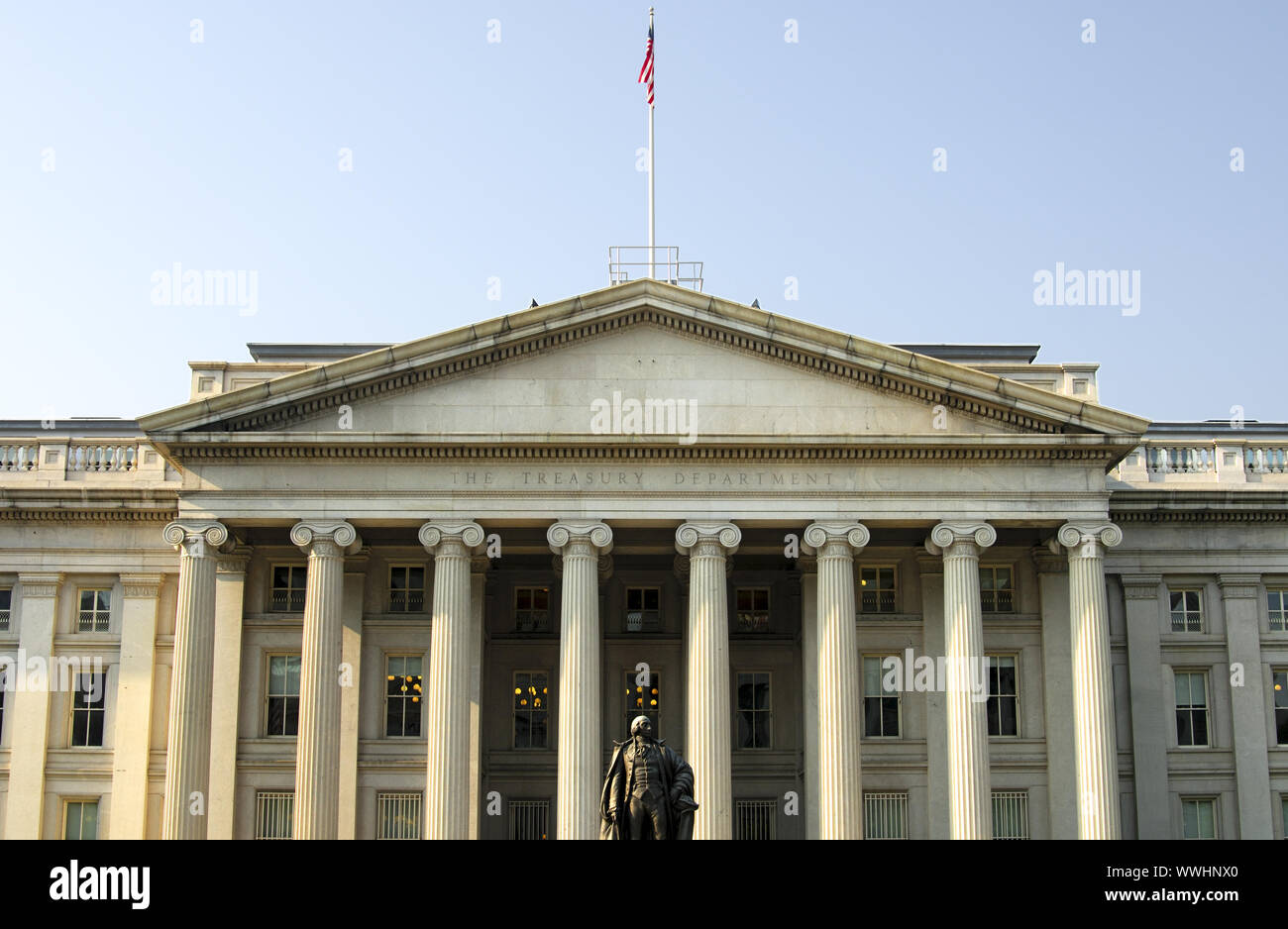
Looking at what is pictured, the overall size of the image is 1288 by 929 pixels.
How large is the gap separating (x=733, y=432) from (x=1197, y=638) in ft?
54.8

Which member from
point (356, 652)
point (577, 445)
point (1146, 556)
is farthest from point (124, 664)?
point (1146, 556)

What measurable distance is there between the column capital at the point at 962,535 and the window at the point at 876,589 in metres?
4.75

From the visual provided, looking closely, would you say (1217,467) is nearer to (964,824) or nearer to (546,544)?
(964,824)

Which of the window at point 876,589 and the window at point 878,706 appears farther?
the window at point 876,589

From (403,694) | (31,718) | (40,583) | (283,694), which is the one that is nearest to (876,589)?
(403,694)

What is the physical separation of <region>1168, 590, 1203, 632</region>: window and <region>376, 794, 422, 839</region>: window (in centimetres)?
2361

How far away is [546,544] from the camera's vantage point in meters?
46.0

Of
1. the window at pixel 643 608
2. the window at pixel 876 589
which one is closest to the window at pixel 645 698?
the window at pixel 643 608

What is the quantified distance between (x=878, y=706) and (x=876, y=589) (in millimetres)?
3497

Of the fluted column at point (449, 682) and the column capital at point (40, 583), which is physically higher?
the column capital at point (40, 583)

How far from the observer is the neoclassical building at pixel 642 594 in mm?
42781

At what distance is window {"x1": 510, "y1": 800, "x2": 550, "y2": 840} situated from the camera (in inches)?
1886

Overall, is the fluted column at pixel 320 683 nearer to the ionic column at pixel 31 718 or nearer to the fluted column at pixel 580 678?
the fluted column at pixel 580 678

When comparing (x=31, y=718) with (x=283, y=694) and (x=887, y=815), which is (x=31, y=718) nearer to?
(x=283, y=694)
